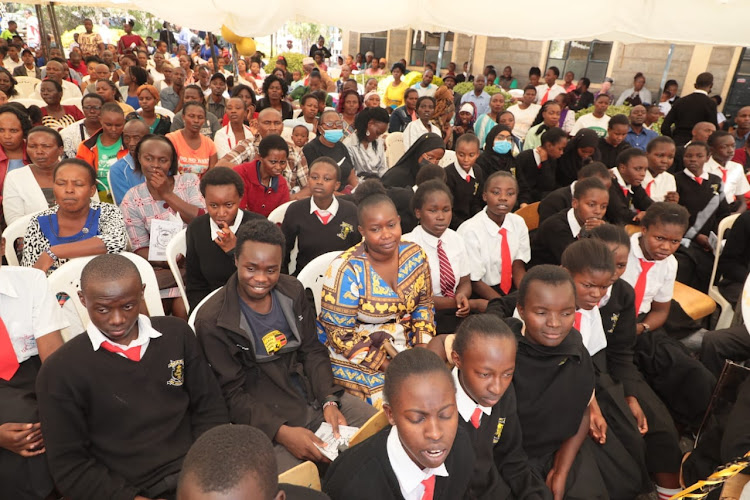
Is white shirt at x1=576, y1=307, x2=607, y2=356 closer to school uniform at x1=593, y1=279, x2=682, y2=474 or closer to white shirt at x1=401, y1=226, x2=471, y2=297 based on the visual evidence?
school uniform at x1=593, y1=279, x2=682, y2=474

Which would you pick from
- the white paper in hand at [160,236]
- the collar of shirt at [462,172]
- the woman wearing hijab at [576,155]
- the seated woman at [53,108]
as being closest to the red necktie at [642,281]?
the collar of shirt at [462,172]

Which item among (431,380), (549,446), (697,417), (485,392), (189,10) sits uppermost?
(189,10)

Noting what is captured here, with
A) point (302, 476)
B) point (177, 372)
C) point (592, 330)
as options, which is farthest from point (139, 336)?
point (592, 330)

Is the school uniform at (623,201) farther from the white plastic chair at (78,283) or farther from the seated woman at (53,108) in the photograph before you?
the seated woman at (53,108)

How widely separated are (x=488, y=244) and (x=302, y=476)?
226 centimetres

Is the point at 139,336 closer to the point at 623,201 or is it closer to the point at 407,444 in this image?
the point at 407,444

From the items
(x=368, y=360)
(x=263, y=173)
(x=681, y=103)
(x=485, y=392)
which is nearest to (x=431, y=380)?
(x=485, y=392)

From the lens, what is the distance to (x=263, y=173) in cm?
407

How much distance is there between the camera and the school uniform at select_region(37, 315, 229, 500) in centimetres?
171

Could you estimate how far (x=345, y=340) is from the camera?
8.16ft

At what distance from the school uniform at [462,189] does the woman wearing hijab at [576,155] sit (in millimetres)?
1201

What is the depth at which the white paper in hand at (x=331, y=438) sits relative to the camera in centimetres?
201

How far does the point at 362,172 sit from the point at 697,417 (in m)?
3.77

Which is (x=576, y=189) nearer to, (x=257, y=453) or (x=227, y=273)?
(x=227, y=273)
